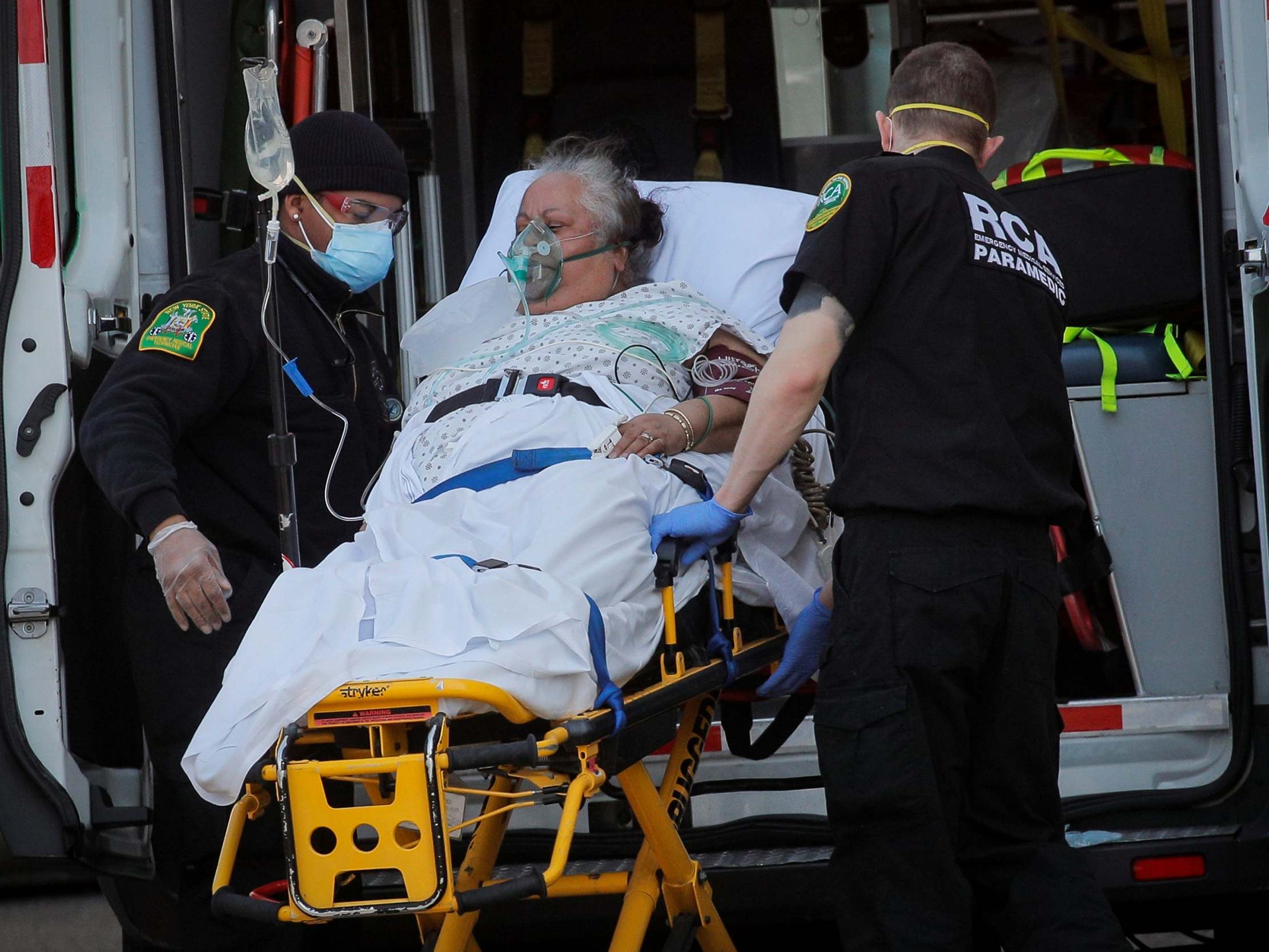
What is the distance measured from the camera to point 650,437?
111 inches

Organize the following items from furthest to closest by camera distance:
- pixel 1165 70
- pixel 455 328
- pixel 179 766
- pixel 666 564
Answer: pixel 1165 70 < pixel 455 328 < pixel 179 766 < pixel 666 564

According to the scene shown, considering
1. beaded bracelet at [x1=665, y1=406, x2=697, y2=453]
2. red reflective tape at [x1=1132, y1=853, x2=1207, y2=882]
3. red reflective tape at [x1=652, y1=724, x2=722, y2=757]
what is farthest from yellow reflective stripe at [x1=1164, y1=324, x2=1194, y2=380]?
red reflective tape at [x1=652, y1=724, x2=722, y2=757]

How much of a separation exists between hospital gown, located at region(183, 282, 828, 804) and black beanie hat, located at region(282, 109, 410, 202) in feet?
1.40

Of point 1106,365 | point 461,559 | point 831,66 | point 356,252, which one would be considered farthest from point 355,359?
point 831,66

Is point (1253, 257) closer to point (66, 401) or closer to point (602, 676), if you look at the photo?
point (602, 676)

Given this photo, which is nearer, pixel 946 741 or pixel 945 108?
pixel 946 741

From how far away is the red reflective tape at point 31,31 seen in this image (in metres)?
2.89

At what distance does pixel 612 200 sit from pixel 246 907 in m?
1.96

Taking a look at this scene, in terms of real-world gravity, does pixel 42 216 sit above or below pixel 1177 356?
above

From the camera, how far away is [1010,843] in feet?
8.42

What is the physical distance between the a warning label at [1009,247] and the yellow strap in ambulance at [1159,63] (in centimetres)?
190

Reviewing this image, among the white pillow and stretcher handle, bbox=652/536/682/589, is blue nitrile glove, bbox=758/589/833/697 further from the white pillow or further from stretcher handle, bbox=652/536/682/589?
the white pillow

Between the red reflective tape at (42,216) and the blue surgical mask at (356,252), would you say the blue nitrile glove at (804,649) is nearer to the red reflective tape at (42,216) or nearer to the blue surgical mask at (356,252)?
the blue surgical mask at (356,252)

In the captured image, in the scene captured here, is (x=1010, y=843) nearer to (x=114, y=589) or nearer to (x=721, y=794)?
(x=721, y=794)
